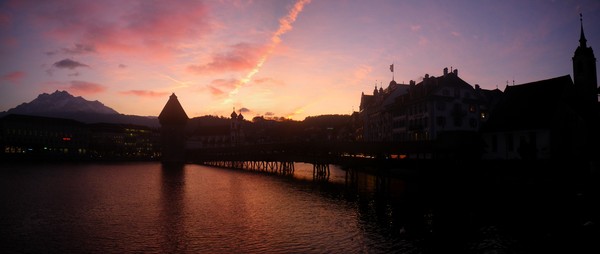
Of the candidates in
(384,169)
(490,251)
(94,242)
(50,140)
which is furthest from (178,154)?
(490,251)

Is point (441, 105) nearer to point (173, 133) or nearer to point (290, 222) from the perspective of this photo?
point (290, 222)

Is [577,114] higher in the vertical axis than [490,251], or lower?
higher

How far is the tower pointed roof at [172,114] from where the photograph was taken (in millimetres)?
123812

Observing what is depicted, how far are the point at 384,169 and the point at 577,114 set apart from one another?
17.6 metres

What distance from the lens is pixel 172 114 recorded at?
124 metres

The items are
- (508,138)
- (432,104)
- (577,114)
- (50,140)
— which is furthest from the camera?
(50,140)

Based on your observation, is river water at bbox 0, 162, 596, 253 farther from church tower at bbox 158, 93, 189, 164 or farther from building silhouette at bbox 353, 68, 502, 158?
church tower at bbox 158, 93, 189, 164

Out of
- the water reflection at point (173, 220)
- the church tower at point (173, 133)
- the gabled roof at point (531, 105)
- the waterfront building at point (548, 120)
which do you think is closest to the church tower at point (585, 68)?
the waterfront building at point (548, 120)

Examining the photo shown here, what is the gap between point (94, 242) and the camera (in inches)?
830

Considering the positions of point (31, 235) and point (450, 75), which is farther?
point (450, 75)

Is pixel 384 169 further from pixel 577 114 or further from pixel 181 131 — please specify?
pixel 181 131

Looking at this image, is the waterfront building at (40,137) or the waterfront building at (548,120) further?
the waterfront building at (40,137)

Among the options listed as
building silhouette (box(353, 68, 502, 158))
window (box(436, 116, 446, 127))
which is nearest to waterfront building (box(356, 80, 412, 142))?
building silhouette (box(353, 68, 502, 158))

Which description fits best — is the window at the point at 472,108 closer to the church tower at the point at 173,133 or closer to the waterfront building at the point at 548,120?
the waterfront building at the point at 548,120
